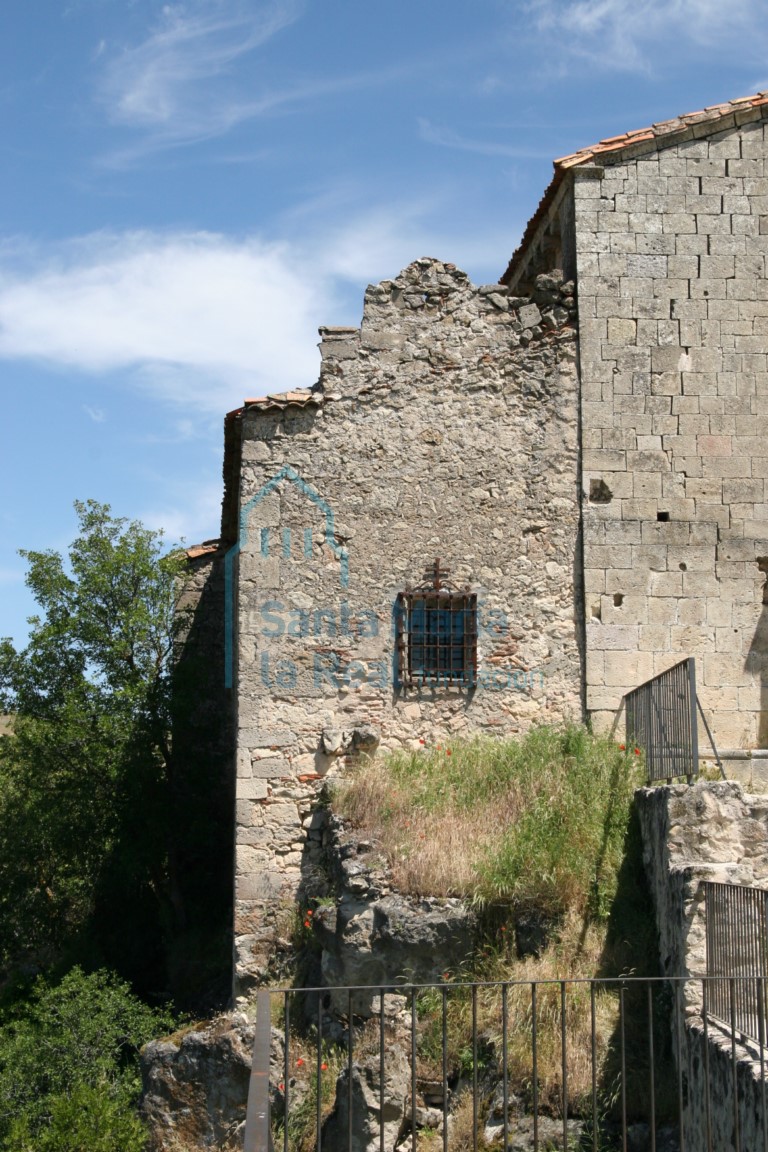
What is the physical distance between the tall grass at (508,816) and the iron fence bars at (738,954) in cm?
199

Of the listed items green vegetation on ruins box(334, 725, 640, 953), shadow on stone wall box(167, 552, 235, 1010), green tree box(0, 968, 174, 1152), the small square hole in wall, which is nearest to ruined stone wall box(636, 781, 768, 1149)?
green vegetation on ruins box(334, 725, 640, 953)

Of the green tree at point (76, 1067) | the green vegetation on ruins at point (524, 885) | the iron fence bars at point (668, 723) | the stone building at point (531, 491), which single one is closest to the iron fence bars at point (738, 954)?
the green vegetation on ruins at point (524, 885)

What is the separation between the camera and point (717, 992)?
7871mm

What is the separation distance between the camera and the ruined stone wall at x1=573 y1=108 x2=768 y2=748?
12.7 meters

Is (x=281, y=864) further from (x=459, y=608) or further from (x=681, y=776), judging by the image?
(x=681, y=776)

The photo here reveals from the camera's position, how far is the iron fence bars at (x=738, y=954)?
6.97 metres

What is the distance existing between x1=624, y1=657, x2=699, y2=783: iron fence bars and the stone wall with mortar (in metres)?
0.73

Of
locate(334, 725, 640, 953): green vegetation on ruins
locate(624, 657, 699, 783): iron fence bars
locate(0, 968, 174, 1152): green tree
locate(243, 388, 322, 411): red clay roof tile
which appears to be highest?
locate(243, 388, 322, 411): red clay roof tile

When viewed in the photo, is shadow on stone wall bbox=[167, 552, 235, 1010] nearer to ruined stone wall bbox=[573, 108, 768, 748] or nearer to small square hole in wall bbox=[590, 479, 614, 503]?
ruined stone wall bbox=[573, 108, 768, 748]

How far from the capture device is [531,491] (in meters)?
12.9

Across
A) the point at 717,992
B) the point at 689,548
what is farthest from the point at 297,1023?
the point at 689,548

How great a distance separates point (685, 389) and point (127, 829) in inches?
309

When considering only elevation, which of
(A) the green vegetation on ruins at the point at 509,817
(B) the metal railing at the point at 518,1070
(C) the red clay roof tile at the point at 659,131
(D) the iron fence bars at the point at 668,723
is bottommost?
(B) the metal railing at the point at 518,1070

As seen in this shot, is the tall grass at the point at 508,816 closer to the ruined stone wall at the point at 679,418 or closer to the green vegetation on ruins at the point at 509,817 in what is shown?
the green vegetation on ruins at the point at 509,817
